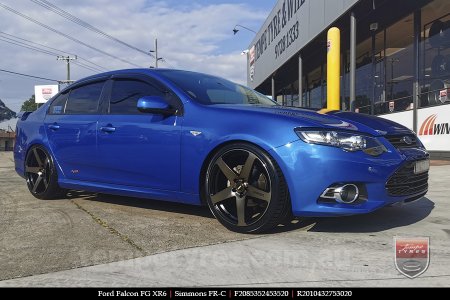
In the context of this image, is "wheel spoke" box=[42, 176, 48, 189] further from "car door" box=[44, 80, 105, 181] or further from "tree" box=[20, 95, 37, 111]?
"tree" box=[20, 95, 37, 111]

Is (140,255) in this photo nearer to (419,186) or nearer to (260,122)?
(260,122)

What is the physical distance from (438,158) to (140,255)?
964 centimetres

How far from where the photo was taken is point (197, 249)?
3244 mm

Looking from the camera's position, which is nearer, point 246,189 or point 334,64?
point 246,189

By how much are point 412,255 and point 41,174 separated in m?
4.37

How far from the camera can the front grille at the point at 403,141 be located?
3.65 metres

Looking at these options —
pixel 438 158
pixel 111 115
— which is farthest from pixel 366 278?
pixel 438 158

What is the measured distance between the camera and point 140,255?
10.2 feet

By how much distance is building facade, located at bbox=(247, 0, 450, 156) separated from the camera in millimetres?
11055

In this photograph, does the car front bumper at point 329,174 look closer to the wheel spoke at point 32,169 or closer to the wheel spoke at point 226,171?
the wheel spoke at point 226,171

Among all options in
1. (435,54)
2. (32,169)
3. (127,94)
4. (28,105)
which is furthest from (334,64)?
(28,105)

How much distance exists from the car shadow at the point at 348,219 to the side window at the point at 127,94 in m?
1.11

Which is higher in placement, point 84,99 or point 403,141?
point 84,99

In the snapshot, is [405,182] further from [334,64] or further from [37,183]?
[334,64]
